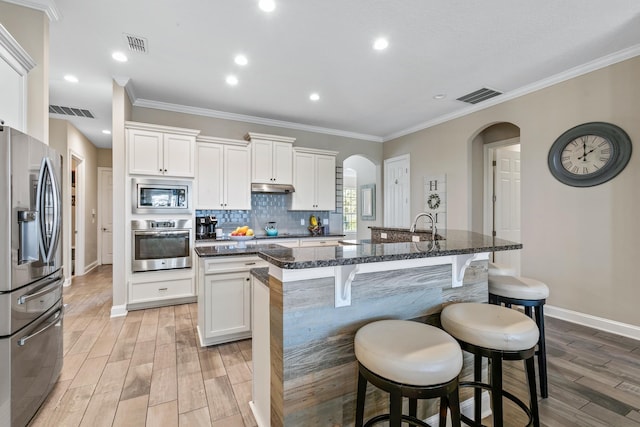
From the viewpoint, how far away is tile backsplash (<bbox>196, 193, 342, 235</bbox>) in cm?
472

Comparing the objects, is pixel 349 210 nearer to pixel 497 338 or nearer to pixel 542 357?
pixel 542 357

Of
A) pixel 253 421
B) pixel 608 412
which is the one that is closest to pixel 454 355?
pixel 253 421

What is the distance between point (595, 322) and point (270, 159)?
14.9 ft

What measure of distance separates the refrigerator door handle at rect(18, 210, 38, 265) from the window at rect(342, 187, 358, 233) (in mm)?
7369

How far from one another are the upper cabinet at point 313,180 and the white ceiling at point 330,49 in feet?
3.05

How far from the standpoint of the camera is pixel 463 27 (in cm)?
253

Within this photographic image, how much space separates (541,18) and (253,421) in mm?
3705

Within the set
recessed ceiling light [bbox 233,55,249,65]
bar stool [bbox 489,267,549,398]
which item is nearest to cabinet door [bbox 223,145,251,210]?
recessed ceiling light [bbox 233,55,249,65]

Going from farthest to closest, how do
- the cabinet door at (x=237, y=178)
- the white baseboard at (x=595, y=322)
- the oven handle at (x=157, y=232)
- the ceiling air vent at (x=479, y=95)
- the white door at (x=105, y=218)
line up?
1. the white door at (x=105, y=218)
2. the cabinet door at (x=237, y=178)
3. the ceiling air vent at (x=479, y=95)
4. the oven handle at (x=157, y=232)
5. the white baseboard at (x=595, y=322)

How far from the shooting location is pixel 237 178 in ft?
14.6

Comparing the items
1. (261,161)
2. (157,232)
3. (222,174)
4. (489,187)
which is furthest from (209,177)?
(489,187)

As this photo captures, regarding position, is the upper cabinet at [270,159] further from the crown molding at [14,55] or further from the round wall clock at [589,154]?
the round wall clock at [589,154]

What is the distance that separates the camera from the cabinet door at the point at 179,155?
3.85 meters

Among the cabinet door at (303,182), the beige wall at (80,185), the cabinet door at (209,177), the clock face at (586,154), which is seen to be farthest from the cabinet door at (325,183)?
the beige wall at (80,185)
